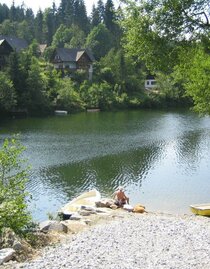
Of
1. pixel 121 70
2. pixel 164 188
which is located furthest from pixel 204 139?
pixel 121 70

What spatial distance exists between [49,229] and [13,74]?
6319 cm

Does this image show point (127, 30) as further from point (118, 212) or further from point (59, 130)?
point (59, 130)

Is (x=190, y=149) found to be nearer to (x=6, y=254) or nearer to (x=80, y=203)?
(x=80, y=203)

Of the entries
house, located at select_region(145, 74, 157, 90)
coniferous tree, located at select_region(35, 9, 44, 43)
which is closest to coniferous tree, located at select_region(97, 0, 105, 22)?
coniferous tree, located at select_region(35, 9, 44, 43)

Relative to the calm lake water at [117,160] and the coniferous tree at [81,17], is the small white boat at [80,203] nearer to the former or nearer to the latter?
the calm lake water at [117,160]

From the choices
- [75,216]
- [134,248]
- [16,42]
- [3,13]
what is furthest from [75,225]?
[3,13]

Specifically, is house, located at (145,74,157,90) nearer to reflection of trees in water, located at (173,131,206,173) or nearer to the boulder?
reflection of trees in water, located at (173,131,206,173)

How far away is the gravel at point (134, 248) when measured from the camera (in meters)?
11.8

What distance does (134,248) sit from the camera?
13.5 meters

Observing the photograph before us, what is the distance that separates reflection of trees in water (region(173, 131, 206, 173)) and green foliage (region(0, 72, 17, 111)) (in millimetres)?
32220

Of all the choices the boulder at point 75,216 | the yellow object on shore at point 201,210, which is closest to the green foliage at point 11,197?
the boulder at point 75,216

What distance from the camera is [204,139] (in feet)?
176

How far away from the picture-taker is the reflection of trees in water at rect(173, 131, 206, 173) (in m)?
40.1

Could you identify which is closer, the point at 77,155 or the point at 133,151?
the point at 77,155
